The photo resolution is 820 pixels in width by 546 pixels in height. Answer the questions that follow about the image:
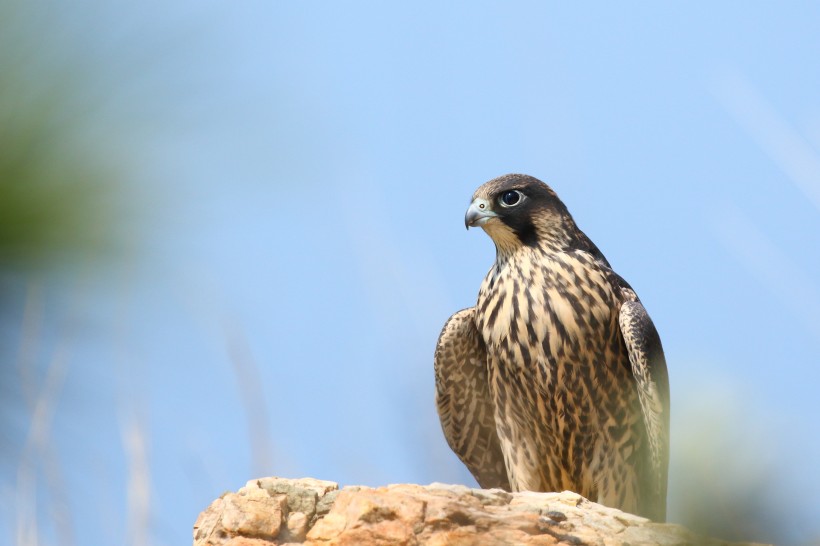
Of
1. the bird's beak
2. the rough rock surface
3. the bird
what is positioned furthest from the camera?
the bird's beak

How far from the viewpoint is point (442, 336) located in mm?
3990

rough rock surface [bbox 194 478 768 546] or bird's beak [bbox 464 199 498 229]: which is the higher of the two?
bird's beak [bbox 464 199 498 229]

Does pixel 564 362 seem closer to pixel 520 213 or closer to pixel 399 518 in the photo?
pixel 520 213

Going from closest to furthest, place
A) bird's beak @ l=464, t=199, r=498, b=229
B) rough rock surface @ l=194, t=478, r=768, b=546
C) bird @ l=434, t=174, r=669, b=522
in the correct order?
rough rock surface @ l=194, t=478, r=768, b=546 → bird @ l=434, t=174, r=669, b=522 → bird's beak @ l=464, t=199, r=498, b=229

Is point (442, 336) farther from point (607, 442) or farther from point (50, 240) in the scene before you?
point (50, 240)

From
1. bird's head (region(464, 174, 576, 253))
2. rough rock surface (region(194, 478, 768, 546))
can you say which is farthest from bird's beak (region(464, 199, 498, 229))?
rough rock surface (region(194, 478, 768, 546))

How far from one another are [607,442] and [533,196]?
97cm

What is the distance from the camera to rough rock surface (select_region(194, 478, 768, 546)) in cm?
229

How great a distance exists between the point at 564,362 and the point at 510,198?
2.25 feet

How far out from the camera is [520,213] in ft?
12.7

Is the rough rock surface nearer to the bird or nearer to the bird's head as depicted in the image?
the bird

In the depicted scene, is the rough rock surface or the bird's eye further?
the bird's eye

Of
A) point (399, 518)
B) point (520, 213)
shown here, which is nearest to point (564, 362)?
point (520, 213)

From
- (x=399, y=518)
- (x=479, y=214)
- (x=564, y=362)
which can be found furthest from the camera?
(x=479, y=214)
